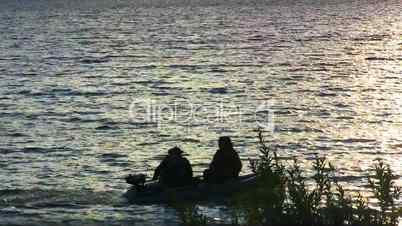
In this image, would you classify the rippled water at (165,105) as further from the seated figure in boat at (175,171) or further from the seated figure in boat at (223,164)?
the seated figure in boat at (223,164)

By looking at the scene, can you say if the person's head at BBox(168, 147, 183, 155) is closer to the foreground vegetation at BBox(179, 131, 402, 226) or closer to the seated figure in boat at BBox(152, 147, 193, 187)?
the seated figure in boat at BBox(152, 147, 193, 187)

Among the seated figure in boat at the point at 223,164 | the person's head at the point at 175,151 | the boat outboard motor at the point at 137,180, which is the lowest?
the boat outboard motor at the point at 137,180

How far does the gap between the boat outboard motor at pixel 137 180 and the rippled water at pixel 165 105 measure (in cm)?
64

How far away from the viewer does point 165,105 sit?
4612 centimetres

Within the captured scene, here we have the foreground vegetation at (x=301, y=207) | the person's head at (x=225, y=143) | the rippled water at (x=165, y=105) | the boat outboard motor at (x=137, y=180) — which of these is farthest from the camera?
the rippled water at (x=165, y=105)

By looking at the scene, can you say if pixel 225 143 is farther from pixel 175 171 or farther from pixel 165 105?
pixel 165 105

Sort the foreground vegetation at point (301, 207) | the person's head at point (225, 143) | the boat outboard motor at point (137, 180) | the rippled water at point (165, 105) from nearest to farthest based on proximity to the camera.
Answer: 1. the foreground vegetation at point (301, 207)
2. the boat outboard motor at point (137, 180)
3. the person's head at point (225, 143)
4. the rippled water at point (165, 105)

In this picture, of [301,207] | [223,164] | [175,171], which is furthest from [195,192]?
[301,207]

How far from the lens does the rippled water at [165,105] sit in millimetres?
27352

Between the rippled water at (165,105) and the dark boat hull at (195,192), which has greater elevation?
the rippled water at (165,105)

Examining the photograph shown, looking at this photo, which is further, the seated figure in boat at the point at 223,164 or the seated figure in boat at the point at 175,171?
the seated figure in boat at the point at 223,164

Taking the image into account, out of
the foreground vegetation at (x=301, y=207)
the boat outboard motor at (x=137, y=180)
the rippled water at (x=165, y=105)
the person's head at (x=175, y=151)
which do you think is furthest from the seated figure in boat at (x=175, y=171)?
the foreground vegetation at (x=301, y=207)

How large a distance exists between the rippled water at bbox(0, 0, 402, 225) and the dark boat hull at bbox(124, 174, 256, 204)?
0.41 metres

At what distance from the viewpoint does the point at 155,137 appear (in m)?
36.4
